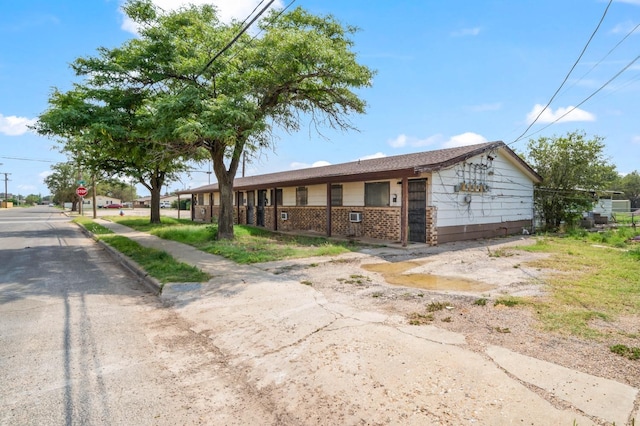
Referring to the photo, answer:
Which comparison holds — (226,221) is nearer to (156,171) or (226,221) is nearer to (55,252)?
(55,252)

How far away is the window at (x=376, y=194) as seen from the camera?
1421cm

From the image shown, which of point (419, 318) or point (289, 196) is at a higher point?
point (289, 196)

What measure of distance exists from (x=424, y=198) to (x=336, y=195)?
Answer: 15.0 feet

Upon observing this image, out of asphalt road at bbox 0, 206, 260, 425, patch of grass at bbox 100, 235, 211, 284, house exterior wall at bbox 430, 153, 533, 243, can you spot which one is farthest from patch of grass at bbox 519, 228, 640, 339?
patch of grass at bbox 100, 235, 211, 284

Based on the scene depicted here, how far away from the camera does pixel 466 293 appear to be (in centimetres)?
627

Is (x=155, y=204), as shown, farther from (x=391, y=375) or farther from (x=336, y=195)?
(x=391, y=375)

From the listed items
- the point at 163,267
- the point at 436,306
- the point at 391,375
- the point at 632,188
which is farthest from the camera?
the point at 632,188

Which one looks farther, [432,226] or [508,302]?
[432,226]

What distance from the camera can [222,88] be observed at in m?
11.4

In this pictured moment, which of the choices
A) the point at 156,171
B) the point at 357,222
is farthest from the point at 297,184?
the point at 156,171

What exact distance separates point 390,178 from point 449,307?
881 centimetres

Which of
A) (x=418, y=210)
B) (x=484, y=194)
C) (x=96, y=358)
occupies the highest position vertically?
(x=484, y=194)

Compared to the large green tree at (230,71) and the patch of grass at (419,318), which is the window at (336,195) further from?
the patch of grass at (419,318)

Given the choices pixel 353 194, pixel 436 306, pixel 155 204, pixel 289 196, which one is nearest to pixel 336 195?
pixel 353 194
